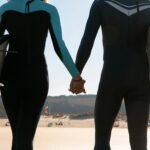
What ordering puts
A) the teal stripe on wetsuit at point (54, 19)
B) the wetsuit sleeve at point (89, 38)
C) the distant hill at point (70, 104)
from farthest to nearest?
the distant hill at point (70, 104) < the wetsuit sleeve at point (89, 38) < the teal stripe on wetsuit at point (54, 19)

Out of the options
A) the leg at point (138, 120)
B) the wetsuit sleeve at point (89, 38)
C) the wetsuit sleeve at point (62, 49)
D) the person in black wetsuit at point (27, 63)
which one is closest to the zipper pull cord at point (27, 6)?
the person in black wetsuit at point (27, 63)

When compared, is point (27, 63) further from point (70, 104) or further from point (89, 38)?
point (70, 104)

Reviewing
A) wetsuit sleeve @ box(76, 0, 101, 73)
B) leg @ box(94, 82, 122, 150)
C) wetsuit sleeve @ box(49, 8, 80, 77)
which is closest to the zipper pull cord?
wetsuit sleeve @ box(49, 8, 80, 77)

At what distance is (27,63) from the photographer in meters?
4.59

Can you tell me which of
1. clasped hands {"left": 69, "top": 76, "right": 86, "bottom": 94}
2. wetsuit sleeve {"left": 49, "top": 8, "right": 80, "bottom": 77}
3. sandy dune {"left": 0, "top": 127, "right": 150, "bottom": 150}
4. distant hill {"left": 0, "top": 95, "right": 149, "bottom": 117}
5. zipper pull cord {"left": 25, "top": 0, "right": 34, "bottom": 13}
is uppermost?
zipper pull cord {"left": 25, "top": 0, "right": 34, "bottom": 13}

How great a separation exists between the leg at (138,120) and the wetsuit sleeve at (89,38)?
0.61 m

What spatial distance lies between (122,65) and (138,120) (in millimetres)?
525

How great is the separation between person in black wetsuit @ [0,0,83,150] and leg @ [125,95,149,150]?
528 millimetres

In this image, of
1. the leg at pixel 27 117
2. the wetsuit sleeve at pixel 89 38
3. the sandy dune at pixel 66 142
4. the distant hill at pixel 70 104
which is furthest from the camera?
the distant hill at pixel 70 104

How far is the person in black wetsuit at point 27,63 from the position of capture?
4.42m

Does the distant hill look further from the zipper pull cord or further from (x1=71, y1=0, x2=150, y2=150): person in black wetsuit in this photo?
the zipper pull cord

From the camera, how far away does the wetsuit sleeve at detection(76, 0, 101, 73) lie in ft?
16.4

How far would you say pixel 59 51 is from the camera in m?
4.79

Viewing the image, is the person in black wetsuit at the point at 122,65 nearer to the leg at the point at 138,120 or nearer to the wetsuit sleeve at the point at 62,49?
the leg at the point at 138,120
